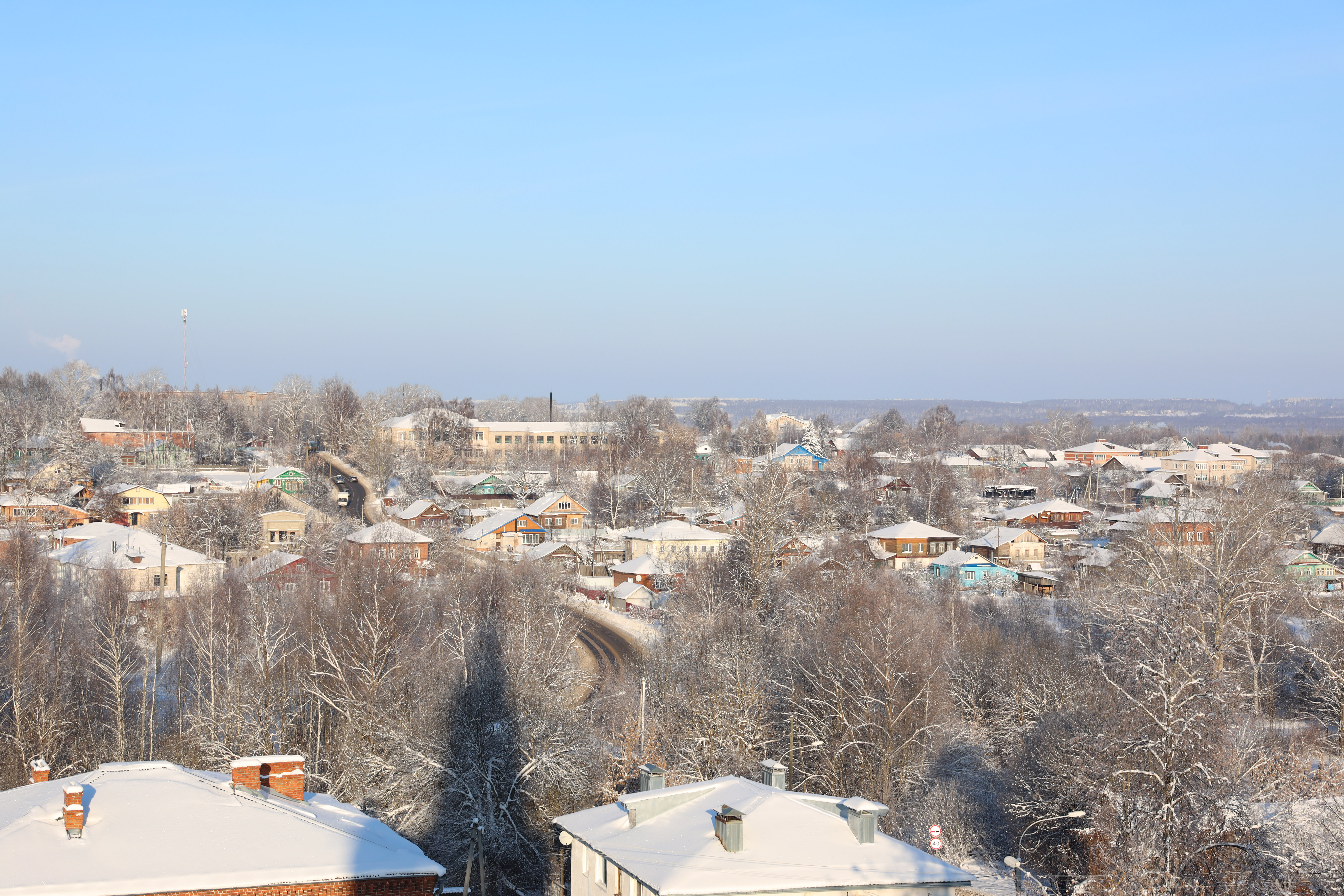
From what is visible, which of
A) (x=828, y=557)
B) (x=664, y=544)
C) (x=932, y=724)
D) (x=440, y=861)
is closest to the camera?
(x=440, y=861)

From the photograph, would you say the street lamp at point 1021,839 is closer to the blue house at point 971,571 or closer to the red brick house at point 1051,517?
the blue house at point 971,571

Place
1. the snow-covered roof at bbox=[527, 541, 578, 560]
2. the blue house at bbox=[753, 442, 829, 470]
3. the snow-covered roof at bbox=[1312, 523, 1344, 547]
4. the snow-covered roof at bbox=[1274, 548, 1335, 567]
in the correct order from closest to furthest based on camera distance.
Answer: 1. the snow-covered roof at bbox=[1274, 548, 1335, 567]
2. the snow-covered roof at bbox=[527, 541, 578, 560]
3. the snow-covered roof at bbox=[1312, 523, 1344, 547]
4. the blue house at bbox=[753, 442, 829, 470]

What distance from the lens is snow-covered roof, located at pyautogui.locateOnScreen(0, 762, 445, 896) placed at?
899 cm

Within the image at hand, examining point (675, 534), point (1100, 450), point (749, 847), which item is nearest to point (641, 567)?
point (675, 534)

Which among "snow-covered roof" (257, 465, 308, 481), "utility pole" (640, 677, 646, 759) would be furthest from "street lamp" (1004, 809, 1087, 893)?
"snow-covered roof" (257, 465, 308, 481)

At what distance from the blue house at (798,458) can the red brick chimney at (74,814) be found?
238ft

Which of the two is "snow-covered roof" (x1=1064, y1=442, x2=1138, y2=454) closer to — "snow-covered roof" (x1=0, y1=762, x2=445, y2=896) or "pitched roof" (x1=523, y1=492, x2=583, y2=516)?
"pitched roof" (x1=523, y1=492, x2=583, y2=516)

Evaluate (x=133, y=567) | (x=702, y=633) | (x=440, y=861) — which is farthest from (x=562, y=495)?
(x=440, y=861)

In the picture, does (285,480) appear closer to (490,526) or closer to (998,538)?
(490,526)

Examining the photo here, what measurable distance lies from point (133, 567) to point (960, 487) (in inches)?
2102

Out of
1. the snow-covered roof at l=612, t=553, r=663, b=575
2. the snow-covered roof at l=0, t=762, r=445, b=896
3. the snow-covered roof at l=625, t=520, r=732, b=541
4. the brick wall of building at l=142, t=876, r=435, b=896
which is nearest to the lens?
the snow-covered roof at l=0, t=762, r=445, b=896

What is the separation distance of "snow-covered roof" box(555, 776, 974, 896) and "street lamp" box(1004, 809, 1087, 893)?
309 cm

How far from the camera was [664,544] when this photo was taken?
52.9 m

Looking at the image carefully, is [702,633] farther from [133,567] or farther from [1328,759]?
[133,567]
